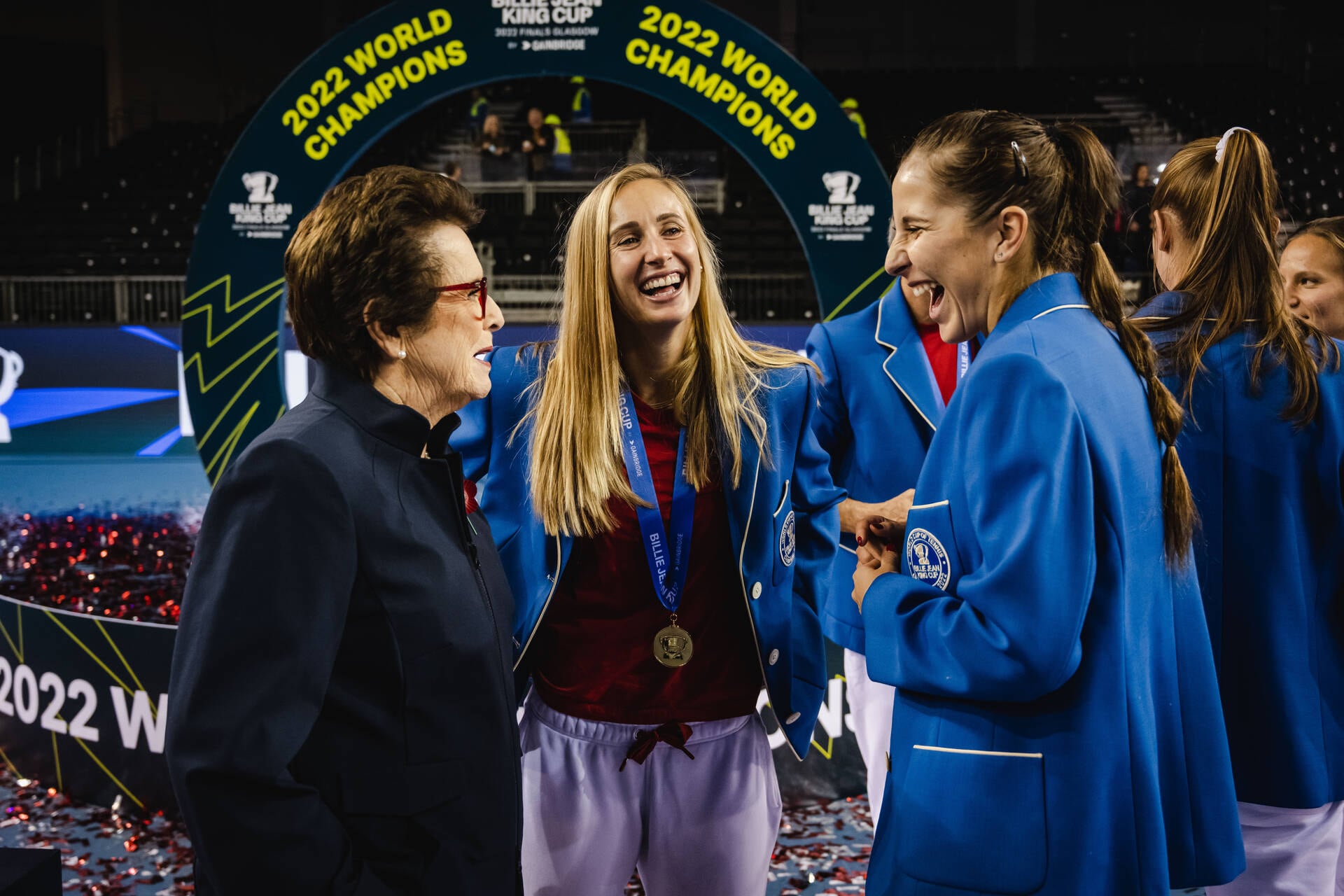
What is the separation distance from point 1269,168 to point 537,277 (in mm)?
9487

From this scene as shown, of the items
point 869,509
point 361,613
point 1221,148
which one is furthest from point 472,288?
point 1221,148

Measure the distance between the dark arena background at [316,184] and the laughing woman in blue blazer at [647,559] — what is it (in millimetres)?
566

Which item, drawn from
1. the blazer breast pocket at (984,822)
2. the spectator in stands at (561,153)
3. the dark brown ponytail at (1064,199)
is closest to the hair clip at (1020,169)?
the dark brown ponytail at (1064,199)

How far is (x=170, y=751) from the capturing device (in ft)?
3.64

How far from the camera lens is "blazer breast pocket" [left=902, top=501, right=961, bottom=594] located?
4.08 ft

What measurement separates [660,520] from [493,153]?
35.8 feet

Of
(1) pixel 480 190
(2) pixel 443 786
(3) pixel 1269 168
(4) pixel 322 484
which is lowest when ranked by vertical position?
(2) pixel 443 786

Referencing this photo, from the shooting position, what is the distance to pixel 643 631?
1825 mm

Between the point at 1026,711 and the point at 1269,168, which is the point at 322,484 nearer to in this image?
the point at 1026,711

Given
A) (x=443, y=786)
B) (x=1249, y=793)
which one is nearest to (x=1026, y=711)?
(x=443, y=786)

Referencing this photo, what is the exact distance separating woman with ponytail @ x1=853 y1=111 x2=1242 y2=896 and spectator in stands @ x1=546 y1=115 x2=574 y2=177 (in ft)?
37.1

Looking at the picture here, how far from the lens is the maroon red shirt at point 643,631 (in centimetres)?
181

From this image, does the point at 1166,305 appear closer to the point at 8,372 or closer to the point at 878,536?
the point at 878,536

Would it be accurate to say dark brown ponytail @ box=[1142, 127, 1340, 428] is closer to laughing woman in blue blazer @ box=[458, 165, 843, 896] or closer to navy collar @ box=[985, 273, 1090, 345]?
navy collar @ box=[985, 273, 1090, 345]
